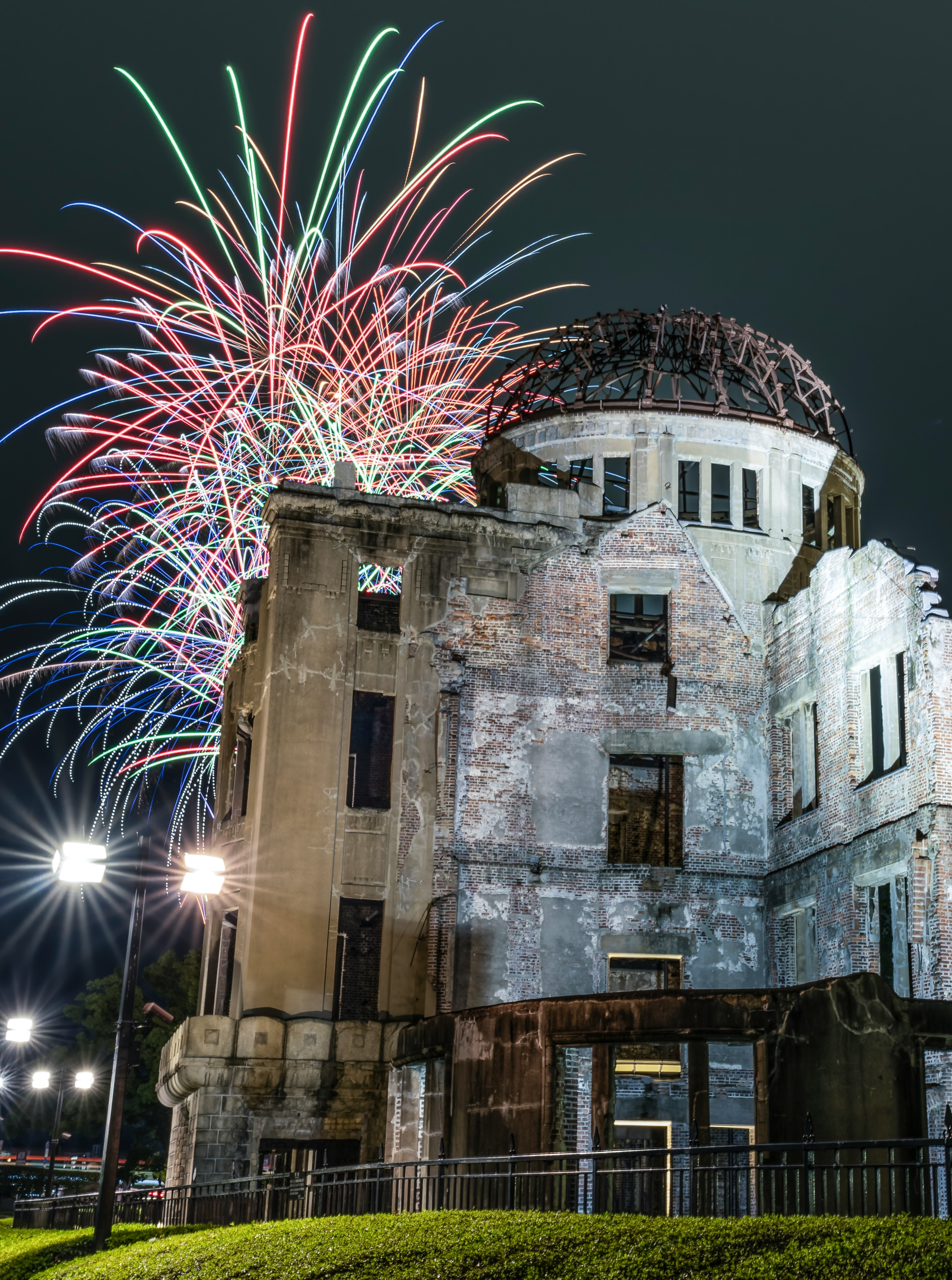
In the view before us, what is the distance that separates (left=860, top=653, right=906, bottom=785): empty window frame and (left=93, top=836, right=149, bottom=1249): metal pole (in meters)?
13.4

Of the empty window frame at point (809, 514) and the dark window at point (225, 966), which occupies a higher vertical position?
the empty window frame at point (809, 514)

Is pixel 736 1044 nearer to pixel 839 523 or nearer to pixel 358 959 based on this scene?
pixel 358 959

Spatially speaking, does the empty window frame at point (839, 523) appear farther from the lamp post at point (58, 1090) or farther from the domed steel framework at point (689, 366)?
the lamp post at point (58, 1090)

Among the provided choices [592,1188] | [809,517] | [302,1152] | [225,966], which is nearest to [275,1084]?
[302,1152]

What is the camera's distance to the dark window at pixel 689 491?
112 ft

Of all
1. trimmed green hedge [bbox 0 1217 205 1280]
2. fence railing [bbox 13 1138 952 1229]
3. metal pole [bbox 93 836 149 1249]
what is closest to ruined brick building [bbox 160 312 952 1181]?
fence railing [bbox 13 1138 952 1229]

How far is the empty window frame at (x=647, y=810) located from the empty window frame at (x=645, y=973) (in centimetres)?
199

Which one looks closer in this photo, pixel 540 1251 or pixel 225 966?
pixel 540 1251

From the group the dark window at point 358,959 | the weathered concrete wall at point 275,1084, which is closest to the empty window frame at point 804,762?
the dark window at point 358,959

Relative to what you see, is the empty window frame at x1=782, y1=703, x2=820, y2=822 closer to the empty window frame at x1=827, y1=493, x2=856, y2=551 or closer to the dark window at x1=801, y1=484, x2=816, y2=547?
the dark window at x1=801, y1=484, x2=816, y2=547

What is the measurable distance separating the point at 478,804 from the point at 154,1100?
3928cm

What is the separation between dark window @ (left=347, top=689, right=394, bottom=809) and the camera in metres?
30.4

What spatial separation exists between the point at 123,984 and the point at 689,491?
20365 mm

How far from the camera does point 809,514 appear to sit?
114 ft
